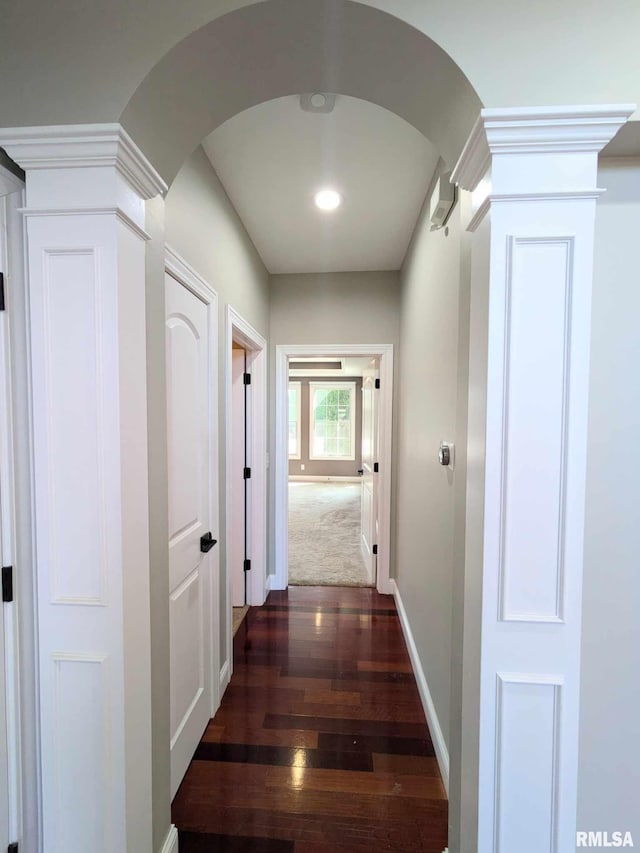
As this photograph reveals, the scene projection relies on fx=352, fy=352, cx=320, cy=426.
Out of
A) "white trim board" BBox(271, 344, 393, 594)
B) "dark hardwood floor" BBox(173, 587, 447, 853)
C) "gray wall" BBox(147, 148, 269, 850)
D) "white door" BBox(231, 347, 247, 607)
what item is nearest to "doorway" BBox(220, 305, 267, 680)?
"white door" BBox(231, 347, 247, 607)

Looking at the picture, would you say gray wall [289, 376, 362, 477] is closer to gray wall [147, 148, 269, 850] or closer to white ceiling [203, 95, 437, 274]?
white ceiling [203, 95, 437, 274]

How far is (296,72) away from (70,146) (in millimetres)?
604

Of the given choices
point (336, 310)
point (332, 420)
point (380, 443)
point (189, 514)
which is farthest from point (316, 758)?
point (332, 420)

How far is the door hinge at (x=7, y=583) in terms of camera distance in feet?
2.83

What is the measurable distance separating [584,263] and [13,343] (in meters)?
1.36

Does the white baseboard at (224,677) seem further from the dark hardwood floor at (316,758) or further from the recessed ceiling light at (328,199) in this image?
the recessed ceiling light at (328,199)

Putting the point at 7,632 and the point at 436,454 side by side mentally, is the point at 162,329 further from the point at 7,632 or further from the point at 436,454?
the point at 436,454

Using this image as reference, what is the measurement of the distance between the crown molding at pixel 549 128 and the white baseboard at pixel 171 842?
7.11ft

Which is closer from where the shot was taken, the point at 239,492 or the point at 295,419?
the point at 239,492

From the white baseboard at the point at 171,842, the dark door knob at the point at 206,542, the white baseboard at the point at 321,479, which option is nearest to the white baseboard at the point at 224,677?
the white baseboard at the point at 171,842

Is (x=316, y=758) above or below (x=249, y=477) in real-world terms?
below

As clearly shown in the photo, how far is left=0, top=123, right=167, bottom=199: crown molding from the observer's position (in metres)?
0.81

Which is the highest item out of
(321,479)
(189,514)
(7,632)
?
(189,514)

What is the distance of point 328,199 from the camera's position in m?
1.96
